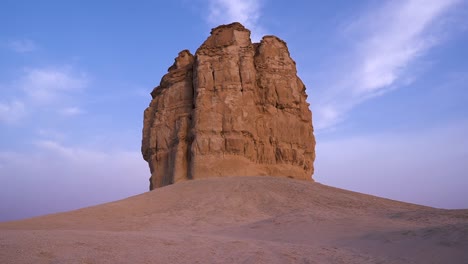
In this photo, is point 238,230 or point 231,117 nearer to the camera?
point 238,230

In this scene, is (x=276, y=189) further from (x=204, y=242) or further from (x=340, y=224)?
(x=204, y=242)

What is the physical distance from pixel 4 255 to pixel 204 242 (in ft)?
13.6

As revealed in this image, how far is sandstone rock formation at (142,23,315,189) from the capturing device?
25750 millimetres

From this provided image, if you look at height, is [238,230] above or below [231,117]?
below

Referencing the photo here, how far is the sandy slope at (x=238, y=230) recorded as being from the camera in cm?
784

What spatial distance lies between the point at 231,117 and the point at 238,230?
13.7 m

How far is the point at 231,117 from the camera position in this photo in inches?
1026

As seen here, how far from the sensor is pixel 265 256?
27.3ft

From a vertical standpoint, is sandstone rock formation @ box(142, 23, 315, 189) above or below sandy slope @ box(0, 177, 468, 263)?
above

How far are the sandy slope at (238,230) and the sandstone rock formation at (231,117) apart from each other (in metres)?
3.74

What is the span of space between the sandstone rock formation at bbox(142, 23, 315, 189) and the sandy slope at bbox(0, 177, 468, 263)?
3.74 meters

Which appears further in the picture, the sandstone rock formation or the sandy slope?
the sandstone rock formation

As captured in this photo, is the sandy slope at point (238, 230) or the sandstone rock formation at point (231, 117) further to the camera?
the sandstone rock formation at point (231, 117)

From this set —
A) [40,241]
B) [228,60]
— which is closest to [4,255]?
[40,241]
